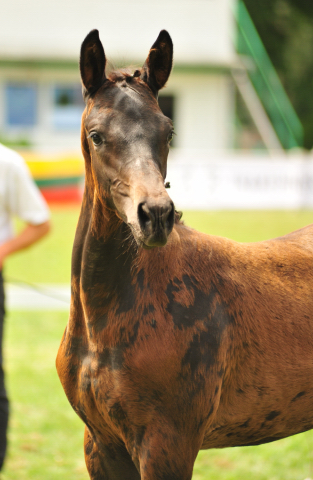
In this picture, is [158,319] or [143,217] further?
[158,319]

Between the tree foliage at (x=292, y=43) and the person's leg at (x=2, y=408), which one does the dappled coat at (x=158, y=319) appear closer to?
the person's leg at (x=2, y=408)

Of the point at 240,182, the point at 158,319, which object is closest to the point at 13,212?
the point at 158,319

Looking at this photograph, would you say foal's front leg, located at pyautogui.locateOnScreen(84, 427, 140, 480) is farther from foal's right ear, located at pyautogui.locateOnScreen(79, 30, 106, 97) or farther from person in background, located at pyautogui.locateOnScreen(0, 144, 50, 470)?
foal's right ear, located at pyautogui.locateOnScreen(79, 30, 106, 97)

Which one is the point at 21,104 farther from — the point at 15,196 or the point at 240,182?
the point at 15,196

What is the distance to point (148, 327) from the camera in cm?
227

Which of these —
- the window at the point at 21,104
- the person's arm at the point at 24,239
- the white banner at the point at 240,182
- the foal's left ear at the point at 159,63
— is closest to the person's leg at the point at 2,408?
the person's arm at the point at 24,239

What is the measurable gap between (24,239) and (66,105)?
65.3 ft

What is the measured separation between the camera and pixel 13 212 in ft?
12.1

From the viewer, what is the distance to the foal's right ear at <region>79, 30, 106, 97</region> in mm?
2262

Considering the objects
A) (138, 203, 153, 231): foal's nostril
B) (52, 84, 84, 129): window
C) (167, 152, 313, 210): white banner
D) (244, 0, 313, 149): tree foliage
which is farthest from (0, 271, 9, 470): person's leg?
(244, 0, 313, 149): tree foliage

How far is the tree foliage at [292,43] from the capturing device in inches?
1328

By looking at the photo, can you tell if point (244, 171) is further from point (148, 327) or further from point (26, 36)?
point (148, 327)

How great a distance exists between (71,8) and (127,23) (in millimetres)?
2087

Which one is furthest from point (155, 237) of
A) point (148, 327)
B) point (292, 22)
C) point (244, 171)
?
point (292, 22)
